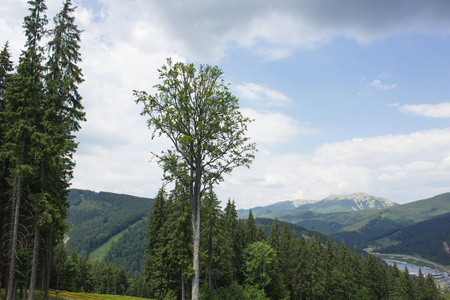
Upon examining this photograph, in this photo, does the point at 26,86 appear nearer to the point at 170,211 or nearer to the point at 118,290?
the point at 170,211

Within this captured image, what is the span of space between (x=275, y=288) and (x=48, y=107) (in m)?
46.2

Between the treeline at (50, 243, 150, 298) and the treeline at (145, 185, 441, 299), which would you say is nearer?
the treeline at (145, 185, 441, 299)

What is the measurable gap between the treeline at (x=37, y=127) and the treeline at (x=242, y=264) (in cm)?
887

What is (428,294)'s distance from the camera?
265 feet

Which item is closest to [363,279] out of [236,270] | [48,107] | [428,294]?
[428,294]

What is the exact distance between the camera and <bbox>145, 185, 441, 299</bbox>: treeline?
112 feet

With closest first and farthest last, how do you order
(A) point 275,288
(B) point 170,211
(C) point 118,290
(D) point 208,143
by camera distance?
(D) point 208,143 → (B) point 170,211 → (A) point 275,288 → (C) point 118,290

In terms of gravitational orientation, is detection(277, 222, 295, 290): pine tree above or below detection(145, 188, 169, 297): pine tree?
below

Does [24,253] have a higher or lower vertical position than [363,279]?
higher

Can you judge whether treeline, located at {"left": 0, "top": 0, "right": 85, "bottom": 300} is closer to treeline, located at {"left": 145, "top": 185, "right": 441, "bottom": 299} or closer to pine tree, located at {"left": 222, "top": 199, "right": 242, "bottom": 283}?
treeline, located at {"left": 145, "top": 185, "right": 441, "bottom": 299}

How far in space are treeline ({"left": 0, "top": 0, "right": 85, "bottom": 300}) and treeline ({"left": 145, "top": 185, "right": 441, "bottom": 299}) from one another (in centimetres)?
887

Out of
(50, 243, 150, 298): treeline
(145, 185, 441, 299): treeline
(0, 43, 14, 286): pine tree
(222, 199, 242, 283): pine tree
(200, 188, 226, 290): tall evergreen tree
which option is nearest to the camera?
(0, 43, 14, 286): pine tree

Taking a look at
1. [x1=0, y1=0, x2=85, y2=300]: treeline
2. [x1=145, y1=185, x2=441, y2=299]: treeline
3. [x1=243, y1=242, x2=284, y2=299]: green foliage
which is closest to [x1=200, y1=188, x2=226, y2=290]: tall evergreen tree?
[x1=145, y1=185, x2=441, y2=299]: treeline

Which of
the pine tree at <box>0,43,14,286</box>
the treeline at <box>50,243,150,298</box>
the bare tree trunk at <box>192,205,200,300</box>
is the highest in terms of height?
the pine tree at <box>0,43,14,286</box>
